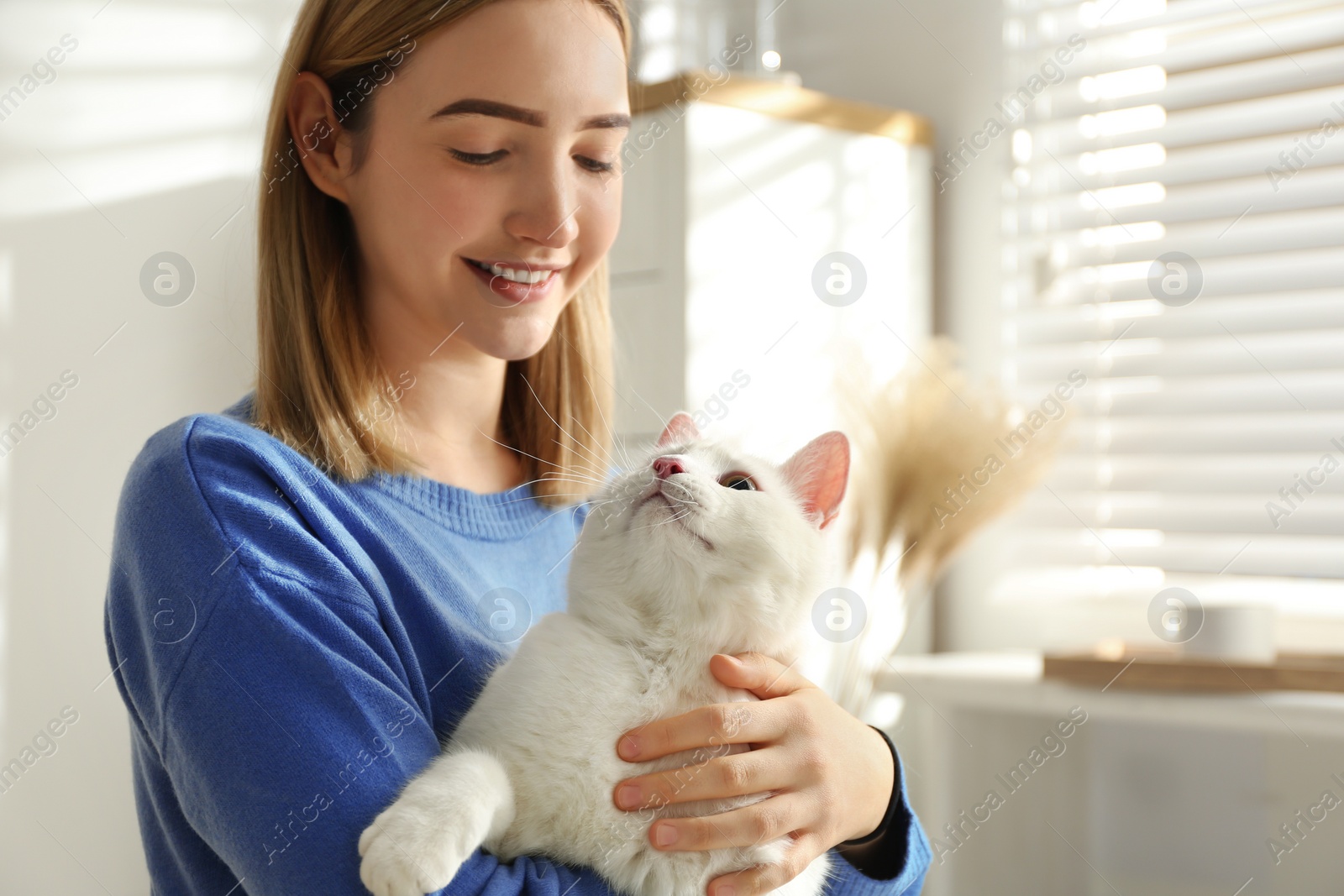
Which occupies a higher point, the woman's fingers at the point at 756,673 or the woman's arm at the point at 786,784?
the woman's fingers at the point at 756,673

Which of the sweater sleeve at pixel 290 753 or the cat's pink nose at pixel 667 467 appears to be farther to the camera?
the cat's pink nose at pixel 667 467

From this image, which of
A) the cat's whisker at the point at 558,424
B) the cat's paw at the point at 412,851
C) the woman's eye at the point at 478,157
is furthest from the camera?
the cat's whisker at the point at 558,424

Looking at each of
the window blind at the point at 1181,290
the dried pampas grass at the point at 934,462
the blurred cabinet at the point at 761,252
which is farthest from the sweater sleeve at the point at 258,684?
the window blind at the point at 1181,290

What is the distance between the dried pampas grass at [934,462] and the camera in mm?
2072

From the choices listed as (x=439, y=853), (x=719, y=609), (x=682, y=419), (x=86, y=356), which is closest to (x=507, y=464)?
(x=682, y=419)

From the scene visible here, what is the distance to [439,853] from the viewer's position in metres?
0.67

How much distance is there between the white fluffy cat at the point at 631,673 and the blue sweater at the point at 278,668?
4cm

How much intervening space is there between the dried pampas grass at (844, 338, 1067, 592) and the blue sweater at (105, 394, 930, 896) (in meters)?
1.16

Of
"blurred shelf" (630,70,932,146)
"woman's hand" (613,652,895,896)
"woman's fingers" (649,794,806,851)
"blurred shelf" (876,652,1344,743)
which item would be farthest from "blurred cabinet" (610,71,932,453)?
"woman's fingers" (649,794,806,851)

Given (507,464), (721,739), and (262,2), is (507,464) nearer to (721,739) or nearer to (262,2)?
(721,739)

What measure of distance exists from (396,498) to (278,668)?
0.29 meters

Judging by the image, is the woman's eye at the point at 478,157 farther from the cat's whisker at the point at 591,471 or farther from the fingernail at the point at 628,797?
the fingernail at the point at 628,797

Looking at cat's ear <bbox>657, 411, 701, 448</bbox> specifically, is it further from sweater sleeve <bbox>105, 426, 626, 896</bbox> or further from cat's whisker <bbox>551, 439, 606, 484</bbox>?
sweater sleeve <bbox>105, 426, 626, 896</bbox>

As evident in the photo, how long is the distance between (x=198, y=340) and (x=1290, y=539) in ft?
7.38
